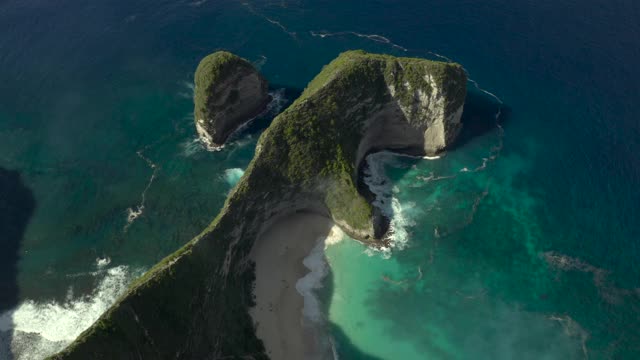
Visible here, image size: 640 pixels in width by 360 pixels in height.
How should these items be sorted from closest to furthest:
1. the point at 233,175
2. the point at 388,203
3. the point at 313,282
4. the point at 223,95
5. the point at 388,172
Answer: the point at 313,282 → the point at 388,203 → the point at 388,172 → the point at 233,175 → the point at 223,95

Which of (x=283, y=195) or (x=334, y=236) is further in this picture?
(x=334, y=236)

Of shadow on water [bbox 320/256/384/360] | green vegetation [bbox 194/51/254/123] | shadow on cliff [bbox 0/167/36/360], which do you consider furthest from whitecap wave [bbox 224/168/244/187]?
shadow on cliff [bbox 0/167/36/360]

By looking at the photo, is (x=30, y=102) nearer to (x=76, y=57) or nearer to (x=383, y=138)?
(x=76, y=57)

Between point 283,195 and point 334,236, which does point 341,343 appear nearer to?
point 334,236

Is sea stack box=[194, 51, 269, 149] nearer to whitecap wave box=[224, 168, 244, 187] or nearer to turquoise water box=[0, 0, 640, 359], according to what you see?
turquoise water box=[0, 0, 640, 359]

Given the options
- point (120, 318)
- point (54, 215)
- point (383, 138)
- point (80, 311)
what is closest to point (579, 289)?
point (383, 138)

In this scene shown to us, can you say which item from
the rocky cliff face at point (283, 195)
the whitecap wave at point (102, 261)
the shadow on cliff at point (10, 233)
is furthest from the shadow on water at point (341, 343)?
the shadow on cliff at point (10, 233)

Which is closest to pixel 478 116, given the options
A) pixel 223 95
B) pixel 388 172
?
pixel 388 172
